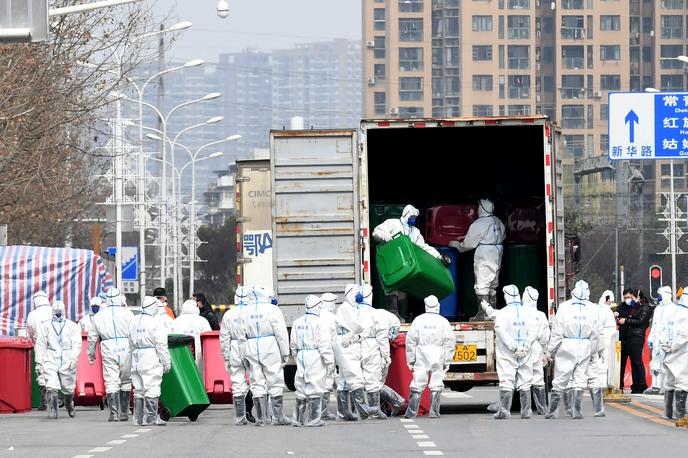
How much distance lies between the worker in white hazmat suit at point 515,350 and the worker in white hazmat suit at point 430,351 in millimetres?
618

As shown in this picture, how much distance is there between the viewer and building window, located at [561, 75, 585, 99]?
112188 millimetres

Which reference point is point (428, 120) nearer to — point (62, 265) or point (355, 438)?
point (355, 438)

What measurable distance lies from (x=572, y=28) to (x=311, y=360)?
303 ft

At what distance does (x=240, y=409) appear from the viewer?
20516 mm

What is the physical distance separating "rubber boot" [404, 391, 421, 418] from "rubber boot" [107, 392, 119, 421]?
3.61 metres

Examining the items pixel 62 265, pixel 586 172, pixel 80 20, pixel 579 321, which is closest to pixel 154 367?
pixel 579 321

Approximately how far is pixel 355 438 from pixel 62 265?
12.9m

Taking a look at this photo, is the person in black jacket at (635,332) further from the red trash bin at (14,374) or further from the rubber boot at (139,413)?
the rubber boot at (139,413)

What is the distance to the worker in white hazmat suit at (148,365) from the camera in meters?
20.8

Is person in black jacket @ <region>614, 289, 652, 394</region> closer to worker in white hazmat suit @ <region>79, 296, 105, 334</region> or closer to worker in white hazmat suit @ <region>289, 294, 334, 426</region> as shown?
worker in white hazmat suit @ <region>79, 296, 105, 334</region>

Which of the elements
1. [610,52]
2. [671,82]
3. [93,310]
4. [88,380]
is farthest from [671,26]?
[93,310]

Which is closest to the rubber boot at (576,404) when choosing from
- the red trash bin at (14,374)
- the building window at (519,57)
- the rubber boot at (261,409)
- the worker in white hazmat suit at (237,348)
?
the rubber boot at (261,409)

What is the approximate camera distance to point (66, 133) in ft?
137

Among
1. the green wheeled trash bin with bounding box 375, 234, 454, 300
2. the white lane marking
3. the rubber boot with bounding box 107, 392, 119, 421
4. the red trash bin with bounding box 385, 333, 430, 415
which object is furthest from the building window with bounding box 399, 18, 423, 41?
the white lane marking
